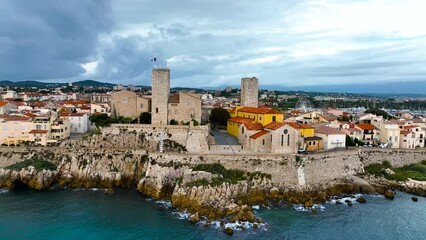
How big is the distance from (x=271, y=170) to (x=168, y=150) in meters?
11.6

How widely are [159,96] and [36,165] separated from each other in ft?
51.2

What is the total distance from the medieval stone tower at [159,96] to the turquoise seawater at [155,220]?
40.8 ft

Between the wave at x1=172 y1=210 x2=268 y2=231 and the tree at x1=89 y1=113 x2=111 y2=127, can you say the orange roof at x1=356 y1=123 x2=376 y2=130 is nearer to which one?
the wave at x1=172 y1=210 x2=268 y2=231

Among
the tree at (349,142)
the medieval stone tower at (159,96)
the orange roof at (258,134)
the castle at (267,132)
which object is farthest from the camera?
the tree at (349,142)

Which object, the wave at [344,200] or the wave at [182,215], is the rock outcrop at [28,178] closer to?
the wave at [182,215]

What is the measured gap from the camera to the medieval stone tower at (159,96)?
4584 centimetres

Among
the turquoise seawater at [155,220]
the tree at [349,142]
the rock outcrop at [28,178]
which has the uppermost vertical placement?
the tree at [349,142]

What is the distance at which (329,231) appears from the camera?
92.1ft

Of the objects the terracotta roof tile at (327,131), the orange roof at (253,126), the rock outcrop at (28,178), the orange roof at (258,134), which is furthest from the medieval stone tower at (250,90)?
the rock outcrop at (28,178)

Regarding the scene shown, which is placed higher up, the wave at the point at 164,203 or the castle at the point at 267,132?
the castle at the point at 267,132

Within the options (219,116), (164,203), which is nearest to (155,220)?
(164,203)

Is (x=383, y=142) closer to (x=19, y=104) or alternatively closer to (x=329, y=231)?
(x=329, y=231)

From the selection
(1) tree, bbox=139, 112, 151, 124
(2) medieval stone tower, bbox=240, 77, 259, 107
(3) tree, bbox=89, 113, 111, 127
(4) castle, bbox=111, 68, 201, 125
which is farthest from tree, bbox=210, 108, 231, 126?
(3) tree, bbox=89, 113, 111, 127

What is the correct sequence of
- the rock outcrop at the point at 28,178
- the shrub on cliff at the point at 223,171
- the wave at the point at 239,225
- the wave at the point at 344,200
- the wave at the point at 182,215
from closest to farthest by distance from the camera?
the wave at the point at 239,225 → the wave at the point at 182,215 → the wave at the point at 344,200 → the shrub on cliff at the point at 223,171 → the rock outcrop at the point at 28,178
